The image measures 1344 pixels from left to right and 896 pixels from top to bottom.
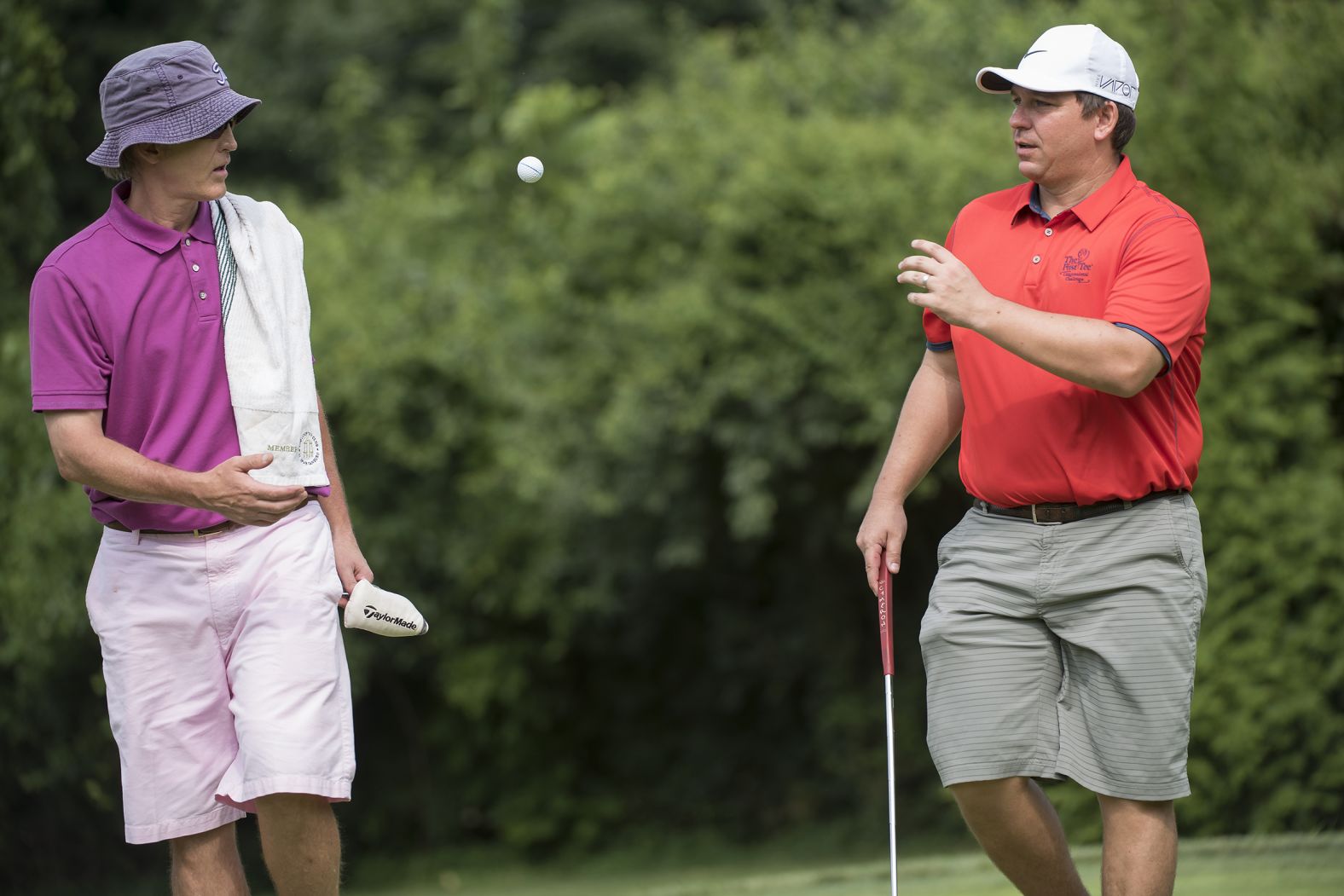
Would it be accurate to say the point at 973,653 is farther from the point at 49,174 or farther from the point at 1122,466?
the point at 49,174

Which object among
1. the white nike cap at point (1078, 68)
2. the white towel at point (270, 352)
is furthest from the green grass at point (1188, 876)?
the white towel at point (270, 352)

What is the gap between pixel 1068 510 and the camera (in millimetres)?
3852

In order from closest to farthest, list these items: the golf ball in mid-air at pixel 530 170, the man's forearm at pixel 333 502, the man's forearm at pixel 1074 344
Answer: the man's forearm at pixel 1074 344
the man's forearm at pixel 333 502
the golf ball in mid-air at pixel 530 170

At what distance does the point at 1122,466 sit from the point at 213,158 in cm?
216

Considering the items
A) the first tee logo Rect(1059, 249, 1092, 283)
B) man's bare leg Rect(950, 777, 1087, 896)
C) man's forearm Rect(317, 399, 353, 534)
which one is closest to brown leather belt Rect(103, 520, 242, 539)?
man's forearm Rect(317, 399, 353, 534)

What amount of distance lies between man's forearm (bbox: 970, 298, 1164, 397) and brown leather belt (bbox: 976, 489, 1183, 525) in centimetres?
36

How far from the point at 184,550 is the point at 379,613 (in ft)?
1.53

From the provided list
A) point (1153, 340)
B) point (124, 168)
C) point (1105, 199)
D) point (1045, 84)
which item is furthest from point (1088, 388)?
point (124, 168)

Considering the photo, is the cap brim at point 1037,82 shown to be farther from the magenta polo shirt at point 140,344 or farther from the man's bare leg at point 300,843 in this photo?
the man's bare leg at point 300,843

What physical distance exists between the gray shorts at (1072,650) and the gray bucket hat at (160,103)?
2.00 metres

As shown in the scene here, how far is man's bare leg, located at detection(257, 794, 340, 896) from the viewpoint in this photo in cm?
373

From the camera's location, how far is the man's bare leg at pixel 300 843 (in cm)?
373

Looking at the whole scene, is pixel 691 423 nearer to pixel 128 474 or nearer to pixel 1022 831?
pixel 1022 831

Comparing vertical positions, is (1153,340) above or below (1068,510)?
above
